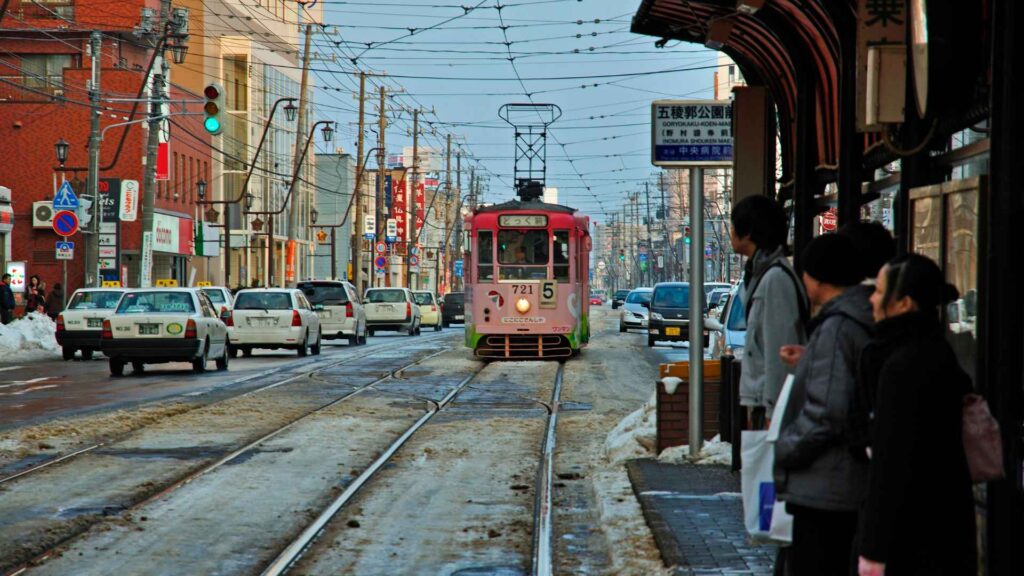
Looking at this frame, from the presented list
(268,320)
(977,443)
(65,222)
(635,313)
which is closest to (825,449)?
(977,443)

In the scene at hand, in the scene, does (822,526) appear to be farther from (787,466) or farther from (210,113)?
(210,113)

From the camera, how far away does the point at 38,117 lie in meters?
60.7

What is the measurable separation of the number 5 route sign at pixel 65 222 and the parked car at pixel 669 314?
13935 mm

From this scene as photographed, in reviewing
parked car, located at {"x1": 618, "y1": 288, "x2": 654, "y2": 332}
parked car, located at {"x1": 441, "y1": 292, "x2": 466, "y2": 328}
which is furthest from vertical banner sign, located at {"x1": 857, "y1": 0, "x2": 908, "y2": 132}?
parked car, located at {"x1": 441, "y1": 292, "x2": 466, "y2": 328}

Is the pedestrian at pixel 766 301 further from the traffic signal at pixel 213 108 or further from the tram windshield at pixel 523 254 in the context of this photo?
the traffic signal at pixel 213 108

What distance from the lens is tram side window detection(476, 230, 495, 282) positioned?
30.2m

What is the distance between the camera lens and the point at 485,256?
30.3 metres

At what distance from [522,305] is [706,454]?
1796 centimetres

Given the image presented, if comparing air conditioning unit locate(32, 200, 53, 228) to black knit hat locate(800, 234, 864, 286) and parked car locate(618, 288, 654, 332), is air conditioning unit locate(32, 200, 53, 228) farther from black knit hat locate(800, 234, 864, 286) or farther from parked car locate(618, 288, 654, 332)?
black knit hat locate(800, 234, 864, 286)

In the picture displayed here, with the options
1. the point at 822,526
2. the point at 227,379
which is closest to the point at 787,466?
the point at 822,526

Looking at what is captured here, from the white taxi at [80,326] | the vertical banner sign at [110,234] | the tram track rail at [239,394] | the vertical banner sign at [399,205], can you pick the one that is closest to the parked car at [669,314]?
the tram track rail at [239,394]

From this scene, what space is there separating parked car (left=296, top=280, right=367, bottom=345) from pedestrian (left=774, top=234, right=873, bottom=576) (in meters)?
37.2

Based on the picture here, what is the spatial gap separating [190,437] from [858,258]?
11.2 m

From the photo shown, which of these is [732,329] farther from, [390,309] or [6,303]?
[390,309]
